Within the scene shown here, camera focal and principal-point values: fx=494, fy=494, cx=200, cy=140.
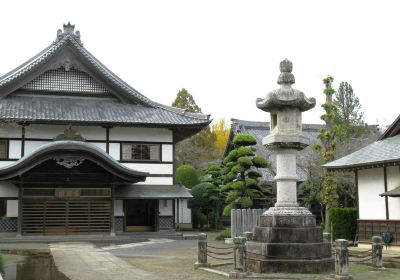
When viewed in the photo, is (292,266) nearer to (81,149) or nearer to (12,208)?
(81,149)

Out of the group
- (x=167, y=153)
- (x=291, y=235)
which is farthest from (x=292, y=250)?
(x=167, y=153)

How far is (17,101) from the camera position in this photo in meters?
28.7

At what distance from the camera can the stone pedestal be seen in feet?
42.0

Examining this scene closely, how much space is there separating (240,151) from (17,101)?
43.5 ft

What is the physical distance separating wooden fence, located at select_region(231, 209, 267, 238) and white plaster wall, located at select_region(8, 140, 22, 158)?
1263 centimetres

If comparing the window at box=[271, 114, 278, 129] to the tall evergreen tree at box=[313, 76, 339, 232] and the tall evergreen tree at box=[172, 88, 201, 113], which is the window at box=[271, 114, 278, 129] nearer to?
the tall evergreen tree at box=[313, 76, 339, 232]

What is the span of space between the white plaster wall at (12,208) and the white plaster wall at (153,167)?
21.1ft

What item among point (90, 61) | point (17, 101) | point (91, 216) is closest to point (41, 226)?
point (91, 216)

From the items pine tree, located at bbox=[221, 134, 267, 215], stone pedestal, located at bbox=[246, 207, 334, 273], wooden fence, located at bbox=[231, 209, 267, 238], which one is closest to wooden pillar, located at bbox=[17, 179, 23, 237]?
pine tree, located at bbox=[221, 134, 267, 215]

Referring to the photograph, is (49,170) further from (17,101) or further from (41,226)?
(17,101)

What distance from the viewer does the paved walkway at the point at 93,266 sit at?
41.4ft

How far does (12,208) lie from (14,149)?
3.27 meters

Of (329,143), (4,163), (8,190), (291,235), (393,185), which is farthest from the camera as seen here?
(4,163)

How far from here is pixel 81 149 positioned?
25.3m
